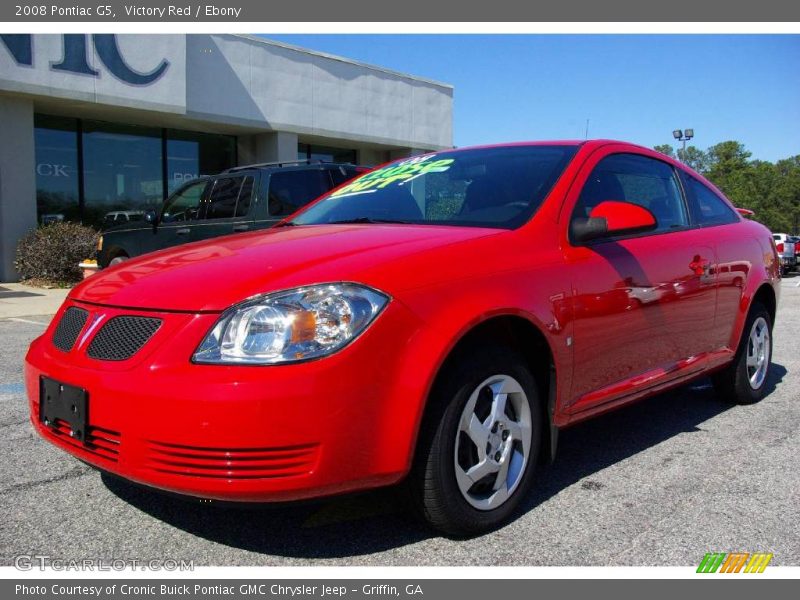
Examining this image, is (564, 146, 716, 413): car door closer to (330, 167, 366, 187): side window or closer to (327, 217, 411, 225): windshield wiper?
(327, 217, 411, 225): windshield wiper

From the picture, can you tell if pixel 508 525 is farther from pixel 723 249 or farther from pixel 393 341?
pixel 723 249

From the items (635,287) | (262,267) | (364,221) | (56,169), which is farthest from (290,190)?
(56,169)

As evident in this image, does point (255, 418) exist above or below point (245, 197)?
below

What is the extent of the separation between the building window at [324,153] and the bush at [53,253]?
22.4 feet

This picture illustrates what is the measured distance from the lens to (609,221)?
3221mm

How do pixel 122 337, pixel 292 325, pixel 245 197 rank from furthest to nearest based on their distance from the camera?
pixel 245 197, pixel 122 337, pixel 292 325

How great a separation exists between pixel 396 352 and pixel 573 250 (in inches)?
46.8

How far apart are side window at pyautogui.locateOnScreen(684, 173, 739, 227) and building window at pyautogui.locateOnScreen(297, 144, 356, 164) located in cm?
1547

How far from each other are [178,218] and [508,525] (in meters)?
7.29

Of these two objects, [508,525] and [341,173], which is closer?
[508,525]

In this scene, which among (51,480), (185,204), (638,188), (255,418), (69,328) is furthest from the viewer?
(185,204)

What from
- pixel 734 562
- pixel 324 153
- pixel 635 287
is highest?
pixel 324 153

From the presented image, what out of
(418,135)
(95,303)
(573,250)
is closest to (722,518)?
(573,250)

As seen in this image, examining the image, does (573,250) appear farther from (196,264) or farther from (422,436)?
(196,264)
